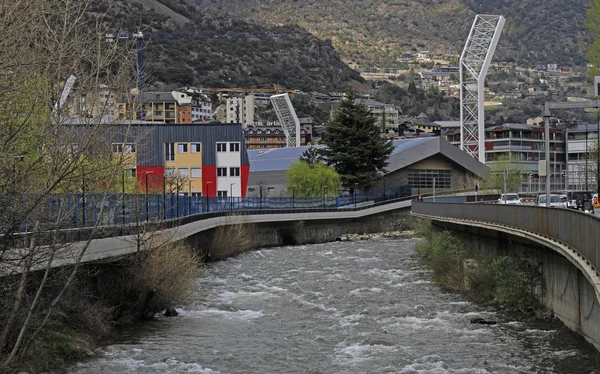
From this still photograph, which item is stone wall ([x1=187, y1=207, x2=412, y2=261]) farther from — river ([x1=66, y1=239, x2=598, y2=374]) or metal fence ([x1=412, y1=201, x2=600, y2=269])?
metal fence ([x1=412, y1=201, x2=600, y2=269])

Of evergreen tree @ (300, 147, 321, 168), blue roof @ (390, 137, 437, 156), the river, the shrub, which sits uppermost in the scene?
blue roof @ (390, 137, 437, 156)

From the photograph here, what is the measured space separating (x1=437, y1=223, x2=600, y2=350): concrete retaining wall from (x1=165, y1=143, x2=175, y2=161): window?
47.6 metres

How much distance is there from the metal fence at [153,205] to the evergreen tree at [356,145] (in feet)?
7.36

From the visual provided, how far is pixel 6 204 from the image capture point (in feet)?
52.4

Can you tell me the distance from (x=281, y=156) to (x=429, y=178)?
21313mm

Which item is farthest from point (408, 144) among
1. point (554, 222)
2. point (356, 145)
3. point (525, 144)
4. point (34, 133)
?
point (34, 133)

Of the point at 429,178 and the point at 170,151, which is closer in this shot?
the point at 170,151

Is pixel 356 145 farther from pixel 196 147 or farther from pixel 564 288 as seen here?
pixel 564 288

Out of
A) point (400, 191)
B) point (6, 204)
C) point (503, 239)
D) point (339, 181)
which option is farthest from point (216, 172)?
point (6, 204)

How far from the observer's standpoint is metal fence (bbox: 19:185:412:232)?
1922cm

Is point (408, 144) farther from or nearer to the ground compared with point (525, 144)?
nearer to the ground

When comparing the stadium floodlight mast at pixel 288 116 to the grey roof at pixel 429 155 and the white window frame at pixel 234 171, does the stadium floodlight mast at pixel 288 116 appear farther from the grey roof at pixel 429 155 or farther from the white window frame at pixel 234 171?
the white window frame at pixel 234 171

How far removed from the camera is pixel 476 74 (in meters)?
116

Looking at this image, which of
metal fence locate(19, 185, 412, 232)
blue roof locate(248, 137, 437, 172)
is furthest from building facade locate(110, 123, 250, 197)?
blue roof locate(248, 137, 437, 172)
